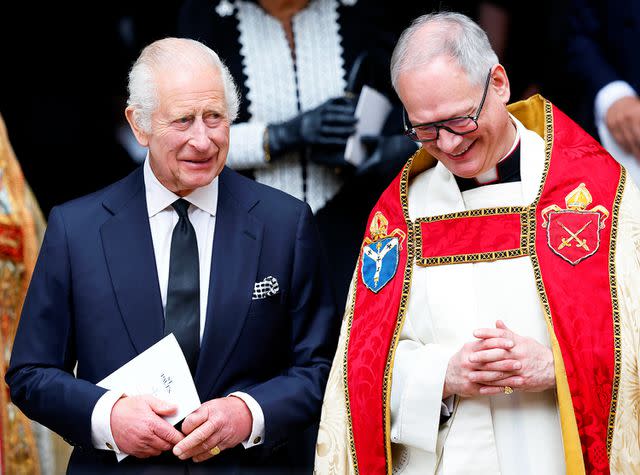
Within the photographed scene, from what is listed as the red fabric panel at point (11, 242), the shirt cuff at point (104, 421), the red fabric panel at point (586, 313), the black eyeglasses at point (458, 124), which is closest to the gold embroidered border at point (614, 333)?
the red fabric panel at point (586, 313)

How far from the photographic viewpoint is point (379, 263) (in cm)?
392

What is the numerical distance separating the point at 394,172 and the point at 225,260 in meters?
1.22

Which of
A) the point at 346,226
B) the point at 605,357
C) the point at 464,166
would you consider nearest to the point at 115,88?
the point at 346,226

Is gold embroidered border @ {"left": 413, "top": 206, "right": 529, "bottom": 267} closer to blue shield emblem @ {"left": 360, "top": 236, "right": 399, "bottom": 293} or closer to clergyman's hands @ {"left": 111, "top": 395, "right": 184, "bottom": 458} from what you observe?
blue shield emblem @ {"left": 360, "top": 236, "right": 399, "bottom": 293}

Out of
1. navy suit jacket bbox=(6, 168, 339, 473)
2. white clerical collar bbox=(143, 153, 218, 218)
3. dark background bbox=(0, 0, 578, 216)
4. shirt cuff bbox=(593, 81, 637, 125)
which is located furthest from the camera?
dark background bbox=(0, 0, 578, 216)

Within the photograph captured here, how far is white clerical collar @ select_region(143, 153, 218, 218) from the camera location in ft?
13.0

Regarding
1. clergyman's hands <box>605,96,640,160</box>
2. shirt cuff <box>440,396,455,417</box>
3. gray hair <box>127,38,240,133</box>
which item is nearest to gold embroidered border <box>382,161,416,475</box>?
shirt cuff <box>440,396,455,417</box>

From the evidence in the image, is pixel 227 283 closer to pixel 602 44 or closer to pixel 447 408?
pixel 447 408

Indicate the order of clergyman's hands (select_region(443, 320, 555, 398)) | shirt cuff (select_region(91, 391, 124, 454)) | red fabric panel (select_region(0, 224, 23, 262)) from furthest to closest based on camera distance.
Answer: red fabric panel (select_region(0, 224, 23, 262)), shirt cuff (select_region(91, 391, 124, 454)), clergyman's hands (select_region(443, 320, 555, 398))

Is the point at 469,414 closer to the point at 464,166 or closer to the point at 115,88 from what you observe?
the point at 464,166

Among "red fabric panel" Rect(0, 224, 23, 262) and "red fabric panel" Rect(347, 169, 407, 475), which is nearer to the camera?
"red fabric panel" Rect(347, 169, 407, 475)

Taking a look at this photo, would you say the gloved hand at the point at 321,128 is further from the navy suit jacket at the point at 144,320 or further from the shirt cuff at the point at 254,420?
the shirt cuff at the point at 254,420

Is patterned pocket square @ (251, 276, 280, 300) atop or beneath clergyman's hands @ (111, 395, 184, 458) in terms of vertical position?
atop

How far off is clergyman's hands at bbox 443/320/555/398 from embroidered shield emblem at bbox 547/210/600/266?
28 centimetres
